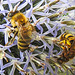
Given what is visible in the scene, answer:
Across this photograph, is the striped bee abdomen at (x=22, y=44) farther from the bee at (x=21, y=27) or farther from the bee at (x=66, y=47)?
the bee at (x=66, y=47)

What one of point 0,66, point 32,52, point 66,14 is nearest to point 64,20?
point 66,14

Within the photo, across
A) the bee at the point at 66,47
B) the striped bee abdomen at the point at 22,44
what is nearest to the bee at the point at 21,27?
the striped bee abdomen at the point at 22,44

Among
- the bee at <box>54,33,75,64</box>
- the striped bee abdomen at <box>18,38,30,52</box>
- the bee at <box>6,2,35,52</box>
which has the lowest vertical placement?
the bee at <box>54,33,75,64</box>

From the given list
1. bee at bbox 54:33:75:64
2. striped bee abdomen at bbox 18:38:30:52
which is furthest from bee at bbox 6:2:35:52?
bee at bbox 54:33:75:64

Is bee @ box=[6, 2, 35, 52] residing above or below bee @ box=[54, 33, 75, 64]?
above

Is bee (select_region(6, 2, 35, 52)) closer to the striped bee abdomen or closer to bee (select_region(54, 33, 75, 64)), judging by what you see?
the striped bee abdomen

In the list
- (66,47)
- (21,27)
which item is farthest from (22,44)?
(66,47)
